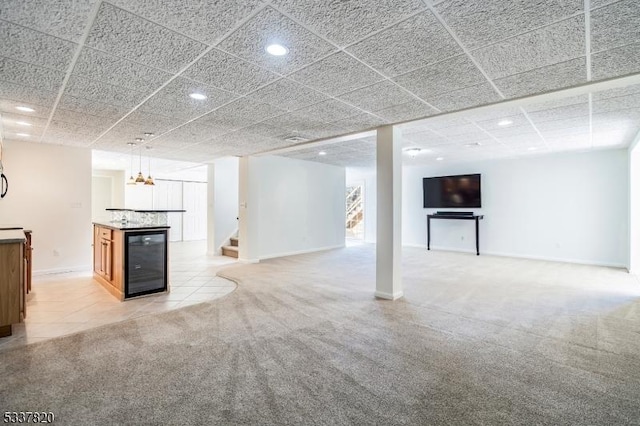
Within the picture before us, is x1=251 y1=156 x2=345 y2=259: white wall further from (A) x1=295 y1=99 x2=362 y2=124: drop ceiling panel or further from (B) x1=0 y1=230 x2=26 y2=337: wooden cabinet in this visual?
(B) x1=0 y1=230 x2=26 y2=337: wooden cabinet

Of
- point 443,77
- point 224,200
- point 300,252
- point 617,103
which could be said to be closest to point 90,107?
point 443,77

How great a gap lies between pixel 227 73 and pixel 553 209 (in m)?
7.95

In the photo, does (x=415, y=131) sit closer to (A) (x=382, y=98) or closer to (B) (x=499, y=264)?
(A) (x=382, y=98)

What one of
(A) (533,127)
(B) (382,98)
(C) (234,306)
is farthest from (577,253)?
(C) (234,306)

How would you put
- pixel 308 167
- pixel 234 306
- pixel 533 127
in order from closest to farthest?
pixel 234 306 → pixel 533 127 → pixel 308 167

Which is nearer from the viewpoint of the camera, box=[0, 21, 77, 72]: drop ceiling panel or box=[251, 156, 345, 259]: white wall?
box=[0, 21, 77, 72]: drop ceiling panel

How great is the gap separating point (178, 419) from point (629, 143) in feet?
27.0

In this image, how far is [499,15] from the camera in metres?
1.93

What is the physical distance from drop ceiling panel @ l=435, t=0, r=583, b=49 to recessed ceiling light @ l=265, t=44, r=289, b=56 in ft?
3.53

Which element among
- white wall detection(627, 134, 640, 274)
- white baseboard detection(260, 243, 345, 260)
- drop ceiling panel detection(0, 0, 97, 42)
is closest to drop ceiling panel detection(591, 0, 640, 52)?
drop ceiling panel detection(0, 0, 97, 42)

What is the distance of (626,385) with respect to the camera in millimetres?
2221

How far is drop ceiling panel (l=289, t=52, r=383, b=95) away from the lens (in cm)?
256

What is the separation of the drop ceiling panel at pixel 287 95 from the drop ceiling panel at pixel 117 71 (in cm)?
90

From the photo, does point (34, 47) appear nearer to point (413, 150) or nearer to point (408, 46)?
point (408, 46)
